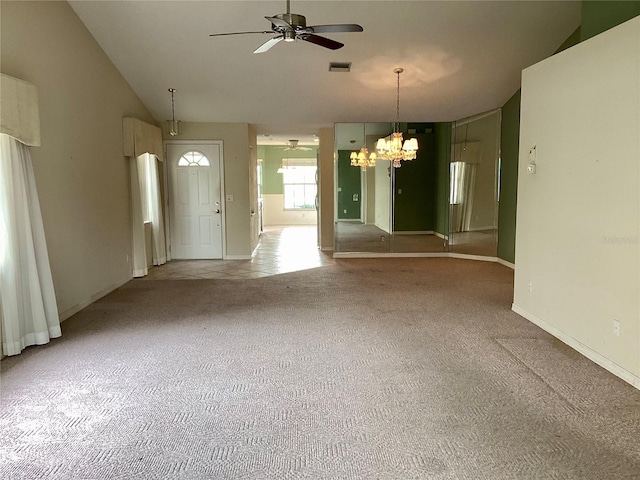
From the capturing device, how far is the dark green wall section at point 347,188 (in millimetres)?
8453

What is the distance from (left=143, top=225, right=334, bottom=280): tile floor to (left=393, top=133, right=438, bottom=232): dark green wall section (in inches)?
68.1

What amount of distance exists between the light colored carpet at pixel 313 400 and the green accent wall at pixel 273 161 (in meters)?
10.8

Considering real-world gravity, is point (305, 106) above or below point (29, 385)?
above

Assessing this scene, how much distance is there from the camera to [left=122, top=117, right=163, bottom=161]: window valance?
20.0 ft

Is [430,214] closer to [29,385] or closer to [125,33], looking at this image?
[125,33]

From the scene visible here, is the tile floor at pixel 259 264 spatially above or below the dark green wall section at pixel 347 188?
below

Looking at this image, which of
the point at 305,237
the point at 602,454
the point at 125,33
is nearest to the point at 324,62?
the point at 125,33

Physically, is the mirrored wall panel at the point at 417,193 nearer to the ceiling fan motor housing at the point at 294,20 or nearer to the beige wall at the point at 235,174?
the beige wall at the point at 235,174

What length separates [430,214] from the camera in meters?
8.87

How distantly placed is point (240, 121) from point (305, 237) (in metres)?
4.48

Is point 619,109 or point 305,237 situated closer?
point 619,109

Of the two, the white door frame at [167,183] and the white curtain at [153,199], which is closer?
the white curtain at [153,199]

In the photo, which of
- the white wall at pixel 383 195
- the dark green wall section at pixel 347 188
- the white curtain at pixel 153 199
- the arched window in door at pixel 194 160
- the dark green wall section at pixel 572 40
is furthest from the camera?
the white wall at pixel 383 195

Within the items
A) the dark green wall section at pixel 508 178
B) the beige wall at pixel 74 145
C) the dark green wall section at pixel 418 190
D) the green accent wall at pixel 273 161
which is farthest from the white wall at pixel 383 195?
the green accent wall at pixel 273 161
